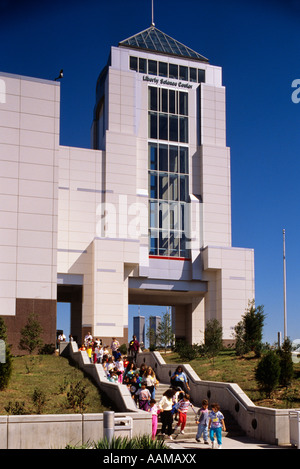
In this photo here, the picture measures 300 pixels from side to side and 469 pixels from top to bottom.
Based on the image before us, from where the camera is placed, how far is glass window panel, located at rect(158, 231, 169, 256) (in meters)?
54.9

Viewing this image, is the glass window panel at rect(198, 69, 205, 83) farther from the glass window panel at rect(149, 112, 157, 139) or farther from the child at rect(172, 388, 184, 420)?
the child at rect(172, 388, 184, 420)

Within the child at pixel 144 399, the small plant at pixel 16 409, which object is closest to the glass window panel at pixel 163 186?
the child at pixel 144 399

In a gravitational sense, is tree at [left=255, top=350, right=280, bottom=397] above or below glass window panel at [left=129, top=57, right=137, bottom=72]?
below

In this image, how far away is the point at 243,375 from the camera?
2880cm

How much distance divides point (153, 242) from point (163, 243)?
98cm

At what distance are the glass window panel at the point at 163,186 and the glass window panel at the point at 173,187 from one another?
476 mm

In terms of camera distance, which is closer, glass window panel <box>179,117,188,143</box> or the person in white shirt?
the person in white shirt

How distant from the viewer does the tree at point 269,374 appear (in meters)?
24.5

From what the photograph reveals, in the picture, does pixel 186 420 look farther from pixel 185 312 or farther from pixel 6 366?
pixel 185 312

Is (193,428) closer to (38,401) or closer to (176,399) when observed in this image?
(176,399)

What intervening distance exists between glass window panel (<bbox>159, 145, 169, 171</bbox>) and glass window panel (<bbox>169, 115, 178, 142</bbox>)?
3.97 ft

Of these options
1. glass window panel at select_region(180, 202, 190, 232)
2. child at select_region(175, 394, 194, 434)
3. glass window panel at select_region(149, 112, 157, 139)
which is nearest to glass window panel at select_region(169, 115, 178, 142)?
glass window panel at select_region(149, 112, 157, 139)
